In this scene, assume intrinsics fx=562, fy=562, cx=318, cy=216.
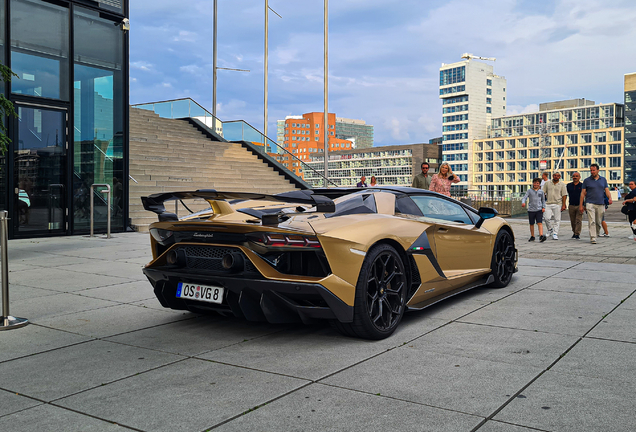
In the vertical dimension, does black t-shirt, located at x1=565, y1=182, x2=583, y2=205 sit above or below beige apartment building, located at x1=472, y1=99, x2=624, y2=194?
below

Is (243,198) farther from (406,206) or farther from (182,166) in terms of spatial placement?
(182,166)

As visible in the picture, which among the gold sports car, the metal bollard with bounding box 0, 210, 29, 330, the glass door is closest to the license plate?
the gold sports car

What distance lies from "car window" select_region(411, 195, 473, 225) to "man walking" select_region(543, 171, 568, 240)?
28.8 ft

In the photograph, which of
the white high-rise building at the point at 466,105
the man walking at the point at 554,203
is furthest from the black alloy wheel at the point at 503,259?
the white high-rise building at the point at 466,105

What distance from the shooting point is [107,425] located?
284cm

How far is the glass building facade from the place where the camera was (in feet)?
40.1

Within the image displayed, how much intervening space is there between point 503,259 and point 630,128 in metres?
131

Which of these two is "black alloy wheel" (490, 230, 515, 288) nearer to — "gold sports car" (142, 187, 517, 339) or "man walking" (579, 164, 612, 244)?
"gold sports car" (142, 187, 517, 339)

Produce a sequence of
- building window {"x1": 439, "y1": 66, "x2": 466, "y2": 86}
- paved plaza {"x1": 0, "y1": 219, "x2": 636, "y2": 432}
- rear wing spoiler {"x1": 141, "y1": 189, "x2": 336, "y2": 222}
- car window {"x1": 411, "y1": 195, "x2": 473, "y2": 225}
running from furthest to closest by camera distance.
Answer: building window {"x1": 439, "y1": 66, "x2": 466, "y2": 86} < car window {"x1": 411, "y1": 195, "x2": 473, "y2": 225} < rear wing spoiler {"x1": 141, "y1": 189, "x2": 336, "y2": 222} < paved plaza {"x1": 0, "y1": 219, "x2": 636, "y2": 432}

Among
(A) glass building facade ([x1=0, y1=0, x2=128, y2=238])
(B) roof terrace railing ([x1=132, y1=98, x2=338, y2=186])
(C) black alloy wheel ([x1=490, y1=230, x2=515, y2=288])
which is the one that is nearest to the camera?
(C) black alloy wheel ([x1=490, y1=230, x2=515, y2=288])

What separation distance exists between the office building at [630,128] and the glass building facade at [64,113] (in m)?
123

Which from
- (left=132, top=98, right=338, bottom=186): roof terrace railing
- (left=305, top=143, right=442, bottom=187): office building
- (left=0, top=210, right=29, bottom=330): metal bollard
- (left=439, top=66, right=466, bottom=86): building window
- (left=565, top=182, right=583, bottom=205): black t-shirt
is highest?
(left=439, top=66, right=466, bottom=86): building window

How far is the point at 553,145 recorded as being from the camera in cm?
12788

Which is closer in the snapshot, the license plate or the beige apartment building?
the license plate
